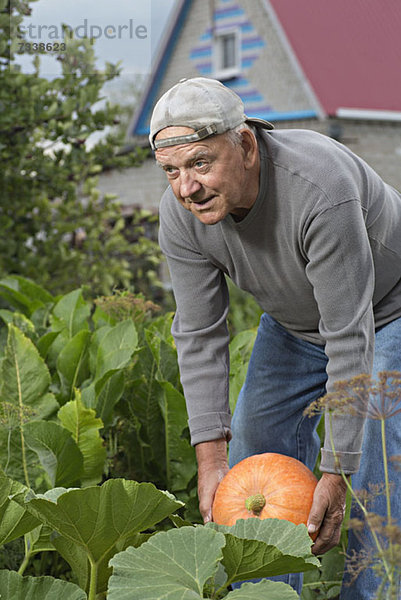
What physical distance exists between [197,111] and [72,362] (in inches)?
69.9

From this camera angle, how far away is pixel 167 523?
3.26 m

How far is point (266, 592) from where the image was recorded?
1.64 meters

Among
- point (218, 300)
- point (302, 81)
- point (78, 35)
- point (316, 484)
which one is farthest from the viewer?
point (302, 81)

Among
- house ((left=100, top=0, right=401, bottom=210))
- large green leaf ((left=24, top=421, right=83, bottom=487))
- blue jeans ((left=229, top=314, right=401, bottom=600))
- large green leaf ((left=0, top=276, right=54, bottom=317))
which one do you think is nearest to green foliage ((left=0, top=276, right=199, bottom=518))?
large green leaf ((left=24, top=421, right=83, bottom=487))

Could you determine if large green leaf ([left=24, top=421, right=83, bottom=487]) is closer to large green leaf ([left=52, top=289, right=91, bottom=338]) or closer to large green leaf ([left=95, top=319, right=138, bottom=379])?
large green leaf ([left=95, top=319, right=138, bottom=379])

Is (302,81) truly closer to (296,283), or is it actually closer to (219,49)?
(219,49)

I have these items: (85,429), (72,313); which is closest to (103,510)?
(85,429)

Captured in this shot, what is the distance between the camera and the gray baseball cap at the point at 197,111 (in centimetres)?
199

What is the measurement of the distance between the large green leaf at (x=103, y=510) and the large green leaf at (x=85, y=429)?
821mm

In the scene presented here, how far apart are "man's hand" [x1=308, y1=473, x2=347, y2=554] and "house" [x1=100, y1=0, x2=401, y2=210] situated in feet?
35.1

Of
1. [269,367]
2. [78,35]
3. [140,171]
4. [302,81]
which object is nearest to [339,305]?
[269,367]

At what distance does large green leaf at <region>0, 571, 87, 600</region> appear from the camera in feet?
6.51

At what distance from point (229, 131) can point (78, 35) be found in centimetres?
324

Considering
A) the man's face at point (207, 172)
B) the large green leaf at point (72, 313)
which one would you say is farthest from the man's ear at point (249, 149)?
the large green leaf at point (72, 313)
